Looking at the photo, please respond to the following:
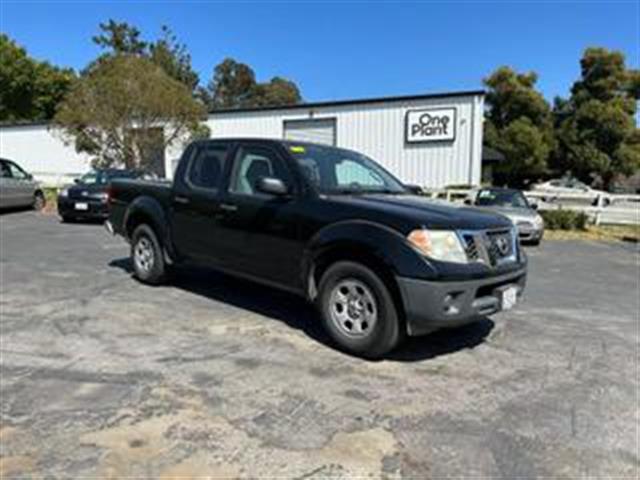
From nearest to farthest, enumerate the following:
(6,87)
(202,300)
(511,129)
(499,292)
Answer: (499,292) → (202,300) → (511,129) → (6,87)

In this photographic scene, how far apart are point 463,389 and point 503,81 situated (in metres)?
44.2

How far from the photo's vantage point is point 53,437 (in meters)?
3.96

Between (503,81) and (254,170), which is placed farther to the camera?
(503,81)

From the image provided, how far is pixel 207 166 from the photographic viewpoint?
7.42 metres

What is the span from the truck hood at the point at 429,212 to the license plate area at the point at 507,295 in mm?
548

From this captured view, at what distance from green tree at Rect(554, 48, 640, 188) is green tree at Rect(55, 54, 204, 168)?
28811 mm

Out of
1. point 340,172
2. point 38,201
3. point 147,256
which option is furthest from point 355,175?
point 38,201

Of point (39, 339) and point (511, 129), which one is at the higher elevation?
point (511, 129)

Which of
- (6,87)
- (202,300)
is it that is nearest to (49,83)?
(6,87)

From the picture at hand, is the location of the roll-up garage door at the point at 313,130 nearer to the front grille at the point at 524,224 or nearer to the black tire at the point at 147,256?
the front grille at the point at 524,224

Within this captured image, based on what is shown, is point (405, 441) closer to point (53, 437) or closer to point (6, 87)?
point (53, 437)

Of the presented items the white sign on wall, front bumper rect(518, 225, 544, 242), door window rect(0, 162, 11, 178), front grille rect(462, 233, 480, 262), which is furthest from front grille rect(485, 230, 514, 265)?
the white sign on wall

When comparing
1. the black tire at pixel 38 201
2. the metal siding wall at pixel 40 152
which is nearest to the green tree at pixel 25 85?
the metal siding wall at pixel 40 152

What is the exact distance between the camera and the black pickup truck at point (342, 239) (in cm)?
537
